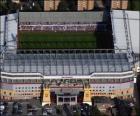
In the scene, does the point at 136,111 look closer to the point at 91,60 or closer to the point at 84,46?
the point at 91,60

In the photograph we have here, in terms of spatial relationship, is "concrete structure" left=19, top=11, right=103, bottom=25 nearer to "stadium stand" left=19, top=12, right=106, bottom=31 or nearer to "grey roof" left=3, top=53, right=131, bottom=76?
"stadium stand" left=19, top=12, right=106, bottom=31

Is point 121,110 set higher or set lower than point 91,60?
lower

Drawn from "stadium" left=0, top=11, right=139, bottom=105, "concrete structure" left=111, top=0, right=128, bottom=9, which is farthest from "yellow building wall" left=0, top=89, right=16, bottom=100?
"concrete structure" left=111, top=0, right=128, bottom=9

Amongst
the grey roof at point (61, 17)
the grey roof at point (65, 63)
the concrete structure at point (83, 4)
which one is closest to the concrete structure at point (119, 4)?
the concrete structure at point (83, 4)

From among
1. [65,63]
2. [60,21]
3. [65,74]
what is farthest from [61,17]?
[65,74]

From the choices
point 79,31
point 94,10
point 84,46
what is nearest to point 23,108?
point 84,46
